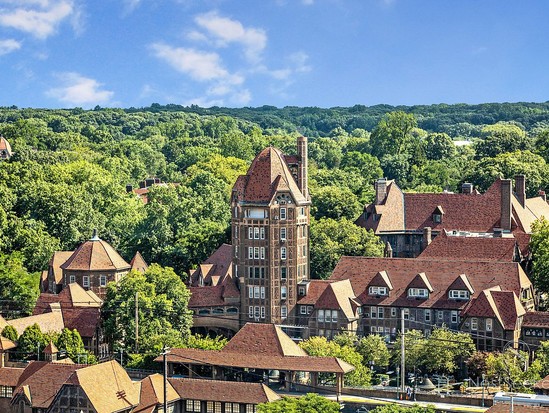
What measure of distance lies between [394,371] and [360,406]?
12.4 metres

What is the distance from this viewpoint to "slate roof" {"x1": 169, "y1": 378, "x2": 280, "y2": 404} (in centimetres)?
8656

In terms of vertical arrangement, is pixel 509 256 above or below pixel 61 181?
below

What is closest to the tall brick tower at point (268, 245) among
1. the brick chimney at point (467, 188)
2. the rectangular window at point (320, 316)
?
the rectangular window at point (320, 316)

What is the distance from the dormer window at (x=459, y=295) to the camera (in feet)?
335

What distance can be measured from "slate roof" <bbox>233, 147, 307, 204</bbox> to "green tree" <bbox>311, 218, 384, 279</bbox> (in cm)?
1028

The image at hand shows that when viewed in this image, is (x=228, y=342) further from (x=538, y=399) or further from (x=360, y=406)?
(x=538, y=399)

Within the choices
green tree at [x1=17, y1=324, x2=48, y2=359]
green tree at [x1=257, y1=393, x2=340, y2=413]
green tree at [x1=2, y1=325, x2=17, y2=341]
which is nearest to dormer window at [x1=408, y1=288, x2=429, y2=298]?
green tree at [x1=257, y1=393, x2=340, y2=413]

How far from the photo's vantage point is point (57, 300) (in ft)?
360

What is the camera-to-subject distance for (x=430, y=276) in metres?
105

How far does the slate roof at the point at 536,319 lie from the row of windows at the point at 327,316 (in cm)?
1522

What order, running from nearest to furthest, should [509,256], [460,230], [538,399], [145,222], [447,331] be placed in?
1. [538,399]
2. [447,331]
3. [509,256]
4. [460,230]
5. [145,222]

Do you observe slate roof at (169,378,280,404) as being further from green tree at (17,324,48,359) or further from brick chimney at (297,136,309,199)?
brick chimney at (297,136,309,199)

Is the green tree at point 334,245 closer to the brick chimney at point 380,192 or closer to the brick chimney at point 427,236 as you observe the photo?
the brick chimney at point 427,236

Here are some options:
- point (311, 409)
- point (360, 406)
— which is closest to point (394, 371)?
point (360, 406)
